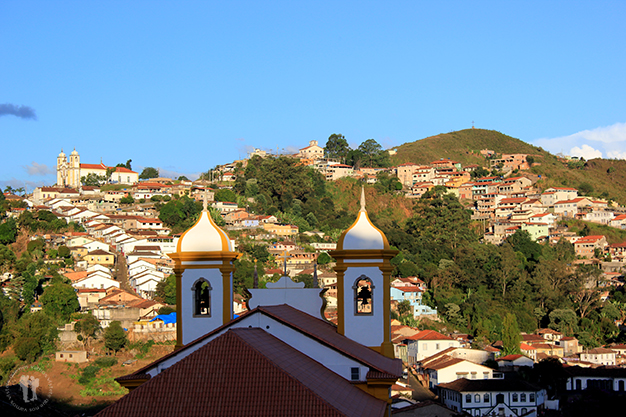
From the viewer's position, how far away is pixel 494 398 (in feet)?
120

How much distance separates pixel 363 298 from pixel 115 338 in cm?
3409

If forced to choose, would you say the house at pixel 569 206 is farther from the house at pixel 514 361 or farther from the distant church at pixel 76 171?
the distant church at pixel 76 171

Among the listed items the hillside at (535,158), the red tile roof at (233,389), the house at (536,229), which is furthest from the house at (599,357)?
the hillside at (535,158)

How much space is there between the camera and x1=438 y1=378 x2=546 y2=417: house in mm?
36469

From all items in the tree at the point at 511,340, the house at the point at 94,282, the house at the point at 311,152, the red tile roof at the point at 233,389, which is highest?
the house at the point at 311,152

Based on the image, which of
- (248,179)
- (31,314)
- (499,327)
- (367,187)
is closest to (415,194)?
(367,187)

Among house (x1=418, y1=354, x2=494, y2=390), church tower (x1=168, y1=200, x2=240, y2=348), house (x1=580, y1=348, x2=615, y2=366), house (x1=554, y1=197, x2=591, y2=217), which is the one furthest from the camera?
house (x1=554, y1=197, x2=591, y2=217)

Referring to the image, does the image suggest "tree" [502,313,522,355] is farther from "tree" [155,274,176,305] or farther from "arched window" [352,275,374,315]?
"arched window" [352,275,374,315]

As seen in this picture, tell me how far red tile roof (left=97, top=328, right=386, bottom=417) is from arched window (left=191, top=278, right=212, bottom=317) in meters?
4.24

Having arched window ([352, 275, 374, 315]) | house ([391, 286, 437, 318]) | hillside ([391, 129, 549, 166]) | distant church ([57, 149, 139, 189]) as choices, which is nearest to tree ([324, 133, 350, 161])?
hillside ([391, 129, 549, 166])

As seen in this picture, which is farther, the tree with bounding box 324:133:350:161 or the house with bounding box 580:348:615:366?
the tree with bounding box 324:133:350:161

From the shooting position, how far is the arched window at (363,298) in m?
13.6

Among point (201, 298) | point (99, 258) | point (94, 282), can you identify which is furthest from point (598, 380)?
point (99, 258)

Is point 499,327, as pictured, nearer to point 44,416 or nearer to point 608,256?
point 608,256
